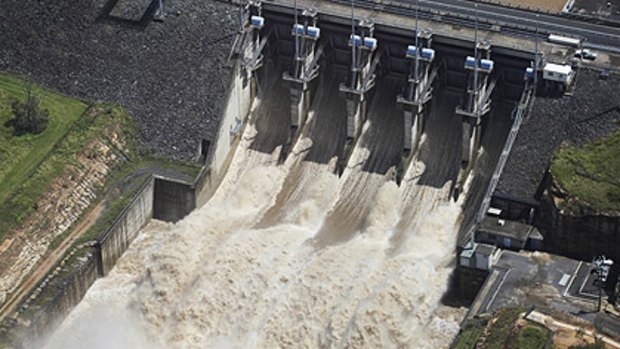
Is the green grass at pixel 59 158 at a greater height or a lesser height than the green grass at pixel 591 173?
lesser

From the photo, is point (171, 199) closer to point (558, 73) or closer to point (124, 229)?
point (124, 229)

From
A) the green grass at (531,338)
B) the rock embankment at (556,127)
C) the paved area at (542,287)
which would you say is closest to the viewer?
the green grass at (531,338)

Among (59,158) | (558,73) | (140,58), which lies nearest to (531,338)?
(558,73)

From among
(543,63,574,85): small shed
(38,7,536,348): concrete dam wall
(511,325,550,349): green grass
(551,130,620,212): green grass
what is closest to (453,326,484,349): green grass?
(38,7,536,348): concrete dam wall

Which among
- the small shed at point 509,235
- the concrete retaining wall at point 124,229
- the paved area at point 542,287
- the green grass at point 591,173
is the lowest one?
the concrete retaining wall at point 124,229

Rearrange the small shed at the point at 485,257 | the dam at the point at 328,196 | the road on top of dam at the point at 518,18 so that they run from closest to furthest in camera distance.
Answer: the small shed at the point at 485,257 < the dam at the point at 328,196 < the road on top of dam at the point at 518,18

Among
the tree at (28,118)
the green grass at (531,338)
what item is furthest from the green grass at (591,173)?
the tree at (28,118)

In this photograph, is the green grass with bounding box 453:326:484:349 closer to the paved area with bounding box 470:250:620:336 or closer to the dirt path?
the paved area with bounding box 470:250:620:336

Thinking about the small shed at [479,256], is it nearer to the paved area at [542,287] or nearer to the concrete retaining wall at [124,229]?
the paved area at [542,287]
